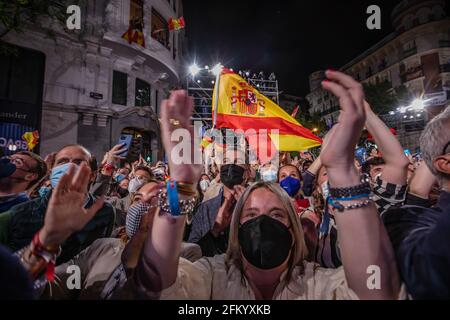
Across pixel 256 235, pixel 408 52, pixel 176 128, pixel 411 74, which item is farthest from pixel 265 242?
pixel 408 52

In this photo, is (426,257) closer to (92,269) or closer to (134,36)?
(92,269)

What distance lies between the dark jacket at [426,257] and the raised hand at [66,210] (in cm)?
155

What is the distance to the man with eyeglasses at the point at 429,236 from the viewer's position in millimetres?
1064

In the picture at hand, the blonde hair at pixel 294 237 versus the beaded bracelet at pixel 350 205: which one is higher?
the beaded bracelet at pixel 350 205

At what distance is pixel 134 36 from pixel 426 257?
1852 cm

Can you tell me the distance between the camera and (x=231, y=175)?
11.3ft

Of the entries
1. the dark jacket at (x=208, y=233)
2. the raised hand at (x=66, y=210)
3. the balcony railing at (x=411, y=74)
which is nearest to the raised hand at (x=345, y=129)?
the raised hand at (x=66, y=210)

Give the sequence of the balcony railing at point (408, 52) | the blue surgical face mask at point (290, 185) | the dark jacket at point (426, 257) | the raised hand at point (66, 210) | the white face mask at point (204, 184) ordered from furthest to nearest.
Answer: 1. the balcony railing at point (408, 52)
2. the white face mask at point (204, 184)
3. the blue surgical face mask at point (290, 185)
4. the raised hand at point (66, 210)
5. the dark jacket at point (426, 257)

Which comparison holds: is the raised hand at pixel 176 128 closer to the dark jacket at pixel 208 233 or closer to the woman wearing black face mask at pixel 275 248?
the woman wearing black face mask at pixel 275 248

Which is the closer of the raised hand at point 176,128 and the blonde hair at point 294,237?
the raised hand at point 176,128

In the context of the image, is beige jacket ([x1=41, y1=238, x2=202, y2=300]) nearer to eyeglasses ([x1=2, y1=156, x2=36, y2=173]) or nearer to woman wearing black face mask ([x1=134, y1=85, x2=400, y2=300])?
woman wearing black face mask ([x1=134, y1=85, x2=400, y2=300])

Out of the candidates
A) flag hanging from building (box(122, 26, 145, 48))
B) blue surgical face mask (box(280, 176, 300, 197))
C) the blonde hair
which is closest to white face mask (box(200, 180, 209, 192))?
blue surgical face mask (box(280, 176, 300, 197))

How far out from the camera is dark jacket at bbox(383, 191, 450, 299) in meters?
1.06
